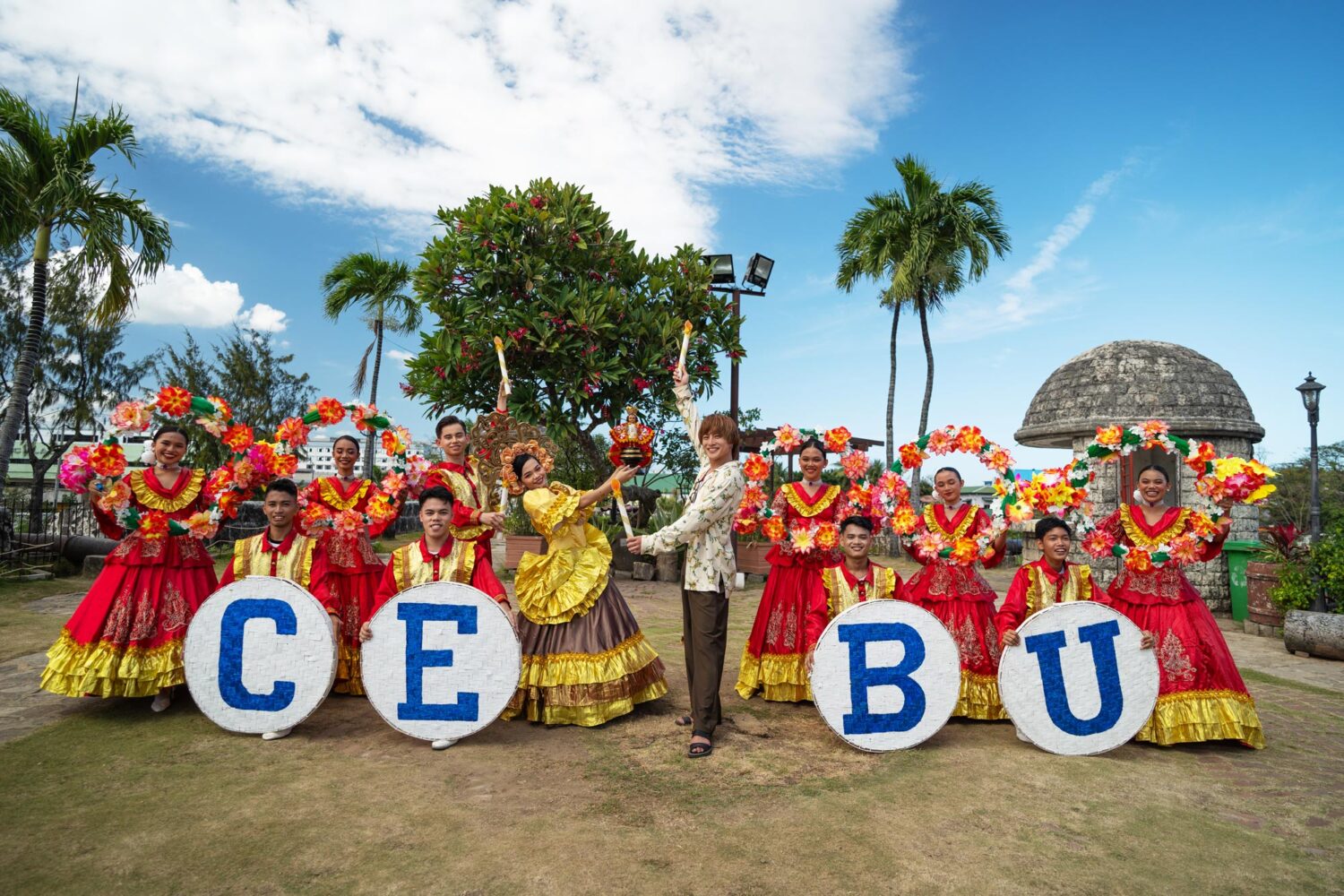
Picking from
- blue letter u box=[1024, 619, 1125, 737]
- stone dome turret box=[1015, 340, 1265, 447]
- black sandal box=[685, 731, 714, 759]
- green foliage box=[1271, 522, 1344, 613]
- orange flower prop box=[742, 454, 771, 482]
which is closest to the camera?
black sandal box=[685, 731, 714, 759]

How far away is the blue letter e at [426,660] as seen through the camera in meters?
4.25

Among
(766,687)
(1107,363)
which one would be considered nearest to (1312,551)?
(1107,363)

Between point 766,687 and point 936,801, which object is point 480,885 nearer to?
point 936,801

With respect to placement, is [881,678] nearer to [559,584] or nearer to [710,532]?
[710,532]

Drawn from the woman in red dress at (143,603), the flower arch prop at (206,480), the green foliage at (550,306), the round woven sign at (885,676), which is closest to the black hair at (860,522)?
the round woven sign at (885,676)

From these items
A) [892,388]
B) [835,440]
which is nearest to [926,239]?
[892,388]

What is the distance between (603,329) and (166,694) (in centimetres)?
698

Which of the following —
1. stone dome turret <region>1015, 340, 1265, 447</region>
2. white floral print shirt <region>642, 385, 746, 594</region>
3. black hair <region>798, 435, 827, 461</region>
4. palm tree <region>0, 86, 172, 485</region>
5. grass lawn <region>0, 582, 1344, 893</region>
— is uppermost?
palm tree <region>0, 86, 172, 485</region>

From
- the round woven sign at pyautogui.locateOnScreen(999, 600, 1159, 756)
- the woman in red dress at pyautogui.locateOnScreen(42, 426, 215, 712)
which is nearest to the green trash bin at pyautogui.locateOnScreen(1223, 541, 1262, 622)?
the round woven sign at pyautogui.locateOnScreen(999, 600, 1159, 756)

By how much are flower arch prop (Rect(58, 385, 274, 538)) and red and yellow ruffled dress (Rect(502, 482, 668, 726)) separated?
205cm

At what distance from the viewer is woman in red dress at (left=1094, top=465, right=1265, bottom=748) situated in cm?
450

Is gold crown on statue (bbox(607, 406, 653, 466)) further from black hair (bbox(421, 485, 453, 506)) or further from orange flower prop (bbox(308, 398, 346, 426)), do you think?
orange flower prop (bbox(308, 398, 346, 426))

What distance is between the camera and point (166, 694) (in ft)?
16.3

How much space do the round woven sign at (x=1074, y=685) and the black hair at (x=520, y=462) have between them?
3.18m
